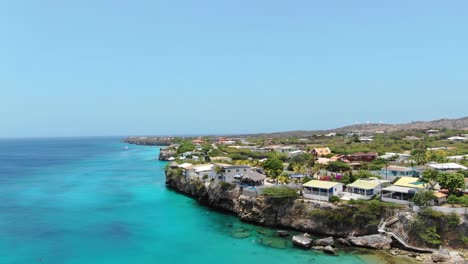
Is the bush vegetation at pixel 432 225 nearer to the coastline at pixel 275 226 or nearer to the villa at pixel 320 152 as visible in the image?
the coastline at pixel 275 226

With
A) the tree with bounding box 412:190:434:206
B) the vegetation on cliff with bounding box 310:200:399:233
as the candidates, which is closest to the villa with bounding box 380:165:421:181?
the tree with bounding box 412:190:434:206

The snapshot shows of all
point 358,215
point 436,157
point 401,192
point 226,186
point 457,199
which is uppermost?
point 436,157

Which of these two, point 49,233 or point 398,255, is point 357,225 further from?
point 49,233

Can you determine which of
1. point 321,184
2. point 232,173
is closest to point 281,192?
point 321,184

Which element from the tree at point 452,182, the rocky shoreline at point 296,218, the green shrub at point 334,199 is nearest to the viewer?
the rocky shoreline at point 296,218

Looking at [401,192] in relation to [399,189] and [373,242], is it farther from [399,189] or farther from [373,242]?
[373,242]

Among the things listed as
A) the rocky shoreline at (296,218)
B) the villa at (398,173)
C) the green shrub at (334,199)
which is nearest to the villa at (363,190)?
the green shrub at (334,199)
